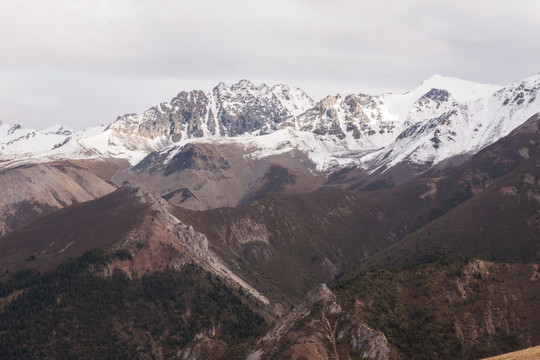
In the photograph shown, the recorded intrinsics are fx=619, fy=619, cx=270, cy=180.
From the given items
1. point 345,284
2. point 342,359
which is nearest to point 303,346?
point 342,359

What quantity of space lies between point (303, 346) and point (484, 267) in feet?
210

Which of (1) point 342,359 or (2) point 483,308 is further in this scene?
(2) point 483,308

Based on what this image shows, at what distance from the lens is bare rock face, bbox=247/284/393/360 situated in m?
141

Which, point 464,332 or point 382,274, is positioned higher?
point 382,274

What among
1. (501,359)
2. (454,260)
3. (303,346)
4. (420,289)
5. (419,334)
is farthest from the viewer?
(454,260)

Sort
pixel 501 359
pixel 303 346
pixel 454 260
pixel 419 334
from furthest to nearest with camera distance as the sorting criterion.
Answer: pixel 454 260
pixel 419 334
pixel 303 346
pixel 501 359

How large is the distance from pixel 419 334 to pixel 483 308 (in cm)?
2012

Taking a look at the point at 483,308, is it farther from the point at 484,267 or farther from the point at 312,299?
the point at 312,299

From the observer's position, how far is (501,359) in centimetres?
11094

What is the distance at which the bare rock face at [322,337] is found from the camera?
141m

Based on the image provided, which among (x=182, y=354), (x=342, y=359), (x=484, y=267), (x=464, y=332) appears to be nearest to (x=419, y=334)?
(x=464, y=332)

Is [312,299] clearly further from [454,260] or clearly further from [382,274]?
[454,260]

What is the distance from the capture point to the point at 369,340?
14400 centimetres

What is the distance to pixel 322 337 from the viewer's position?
145125 mm
